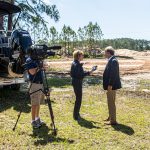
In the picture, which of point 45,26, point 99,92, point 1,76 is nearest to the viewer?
point 1,76

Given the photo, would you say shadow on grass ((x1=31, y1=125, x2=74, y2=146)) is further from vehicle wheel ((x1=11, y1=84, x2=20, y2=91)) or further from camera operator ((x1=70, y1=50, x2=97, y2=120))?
vehicle wheel ((x1=11, y1=84, x2=20, y2=91))

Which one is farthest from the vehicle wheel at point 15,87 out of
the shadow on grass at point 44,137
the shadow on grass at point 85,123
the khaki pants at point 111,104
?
the shadow on grass at point 44,137

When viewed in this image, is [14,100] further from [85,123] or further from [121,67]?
[121,67]

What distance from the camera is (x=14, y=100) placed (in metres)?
11.8

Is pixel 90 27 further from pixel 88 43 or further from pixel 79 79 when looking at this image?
pixel 79 79

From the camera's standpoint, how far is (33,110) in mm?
8258

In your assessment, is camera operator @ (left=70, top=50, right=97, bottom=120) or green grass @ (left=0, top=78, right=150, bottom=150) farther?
camera operator @ (left=70, top=50, right=97, bottom=120)

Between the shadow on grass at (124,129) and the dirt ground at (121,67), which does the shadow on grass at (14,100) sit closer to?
the shadow on grass at (124,129)

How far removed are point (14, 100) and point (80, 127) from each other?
3848mm

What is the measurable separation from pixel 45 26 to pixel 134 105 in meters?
11.5

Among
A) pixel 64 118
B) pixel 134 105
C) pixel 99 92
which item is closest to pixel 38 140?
pixel 64 118

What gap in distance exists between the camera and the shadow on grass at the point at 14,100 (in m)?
10.5

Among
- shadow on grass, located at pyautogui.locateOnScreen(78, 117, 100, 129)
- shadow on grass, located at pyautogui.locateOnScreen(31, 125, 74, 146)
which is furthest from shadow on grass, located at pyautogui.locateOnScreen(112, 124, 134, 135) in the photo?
shadow on grass, located at pyautogui.locateOnScreen(31, 125, 74, 146)

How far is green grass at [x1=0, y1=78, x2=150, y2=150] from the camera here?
7242mm
